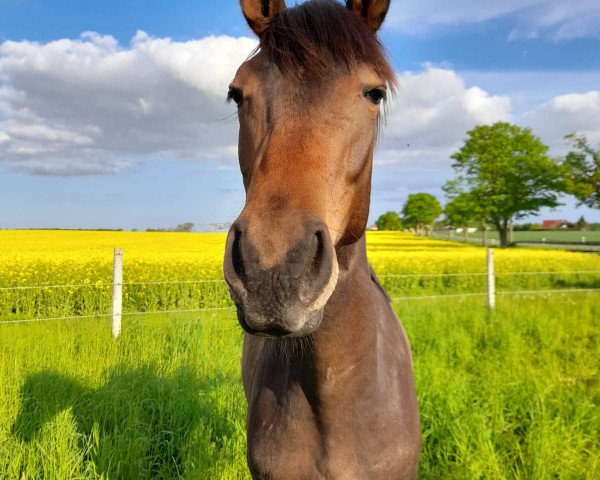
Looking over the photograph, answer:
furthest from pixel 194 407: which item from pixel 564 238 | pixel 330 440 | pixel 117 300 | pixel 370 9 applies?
pixel 564 238

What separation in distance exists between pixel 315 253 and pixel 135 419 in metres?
3.10

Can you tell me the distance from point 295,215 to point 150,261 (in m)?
12.4

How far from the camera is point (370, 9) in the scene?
1.88 metres

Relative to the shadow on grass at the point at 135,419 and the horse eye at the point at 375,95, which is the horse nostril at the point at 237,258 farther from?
the shadow on grass at the point at 135,419

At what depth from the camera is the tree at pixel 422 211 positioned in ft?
298

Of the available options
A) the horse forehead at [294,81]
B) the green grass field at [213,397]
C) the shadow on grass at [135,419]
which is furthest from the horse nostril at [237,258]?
the shadow on grass at [135,419]

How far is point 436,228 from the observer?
98750 mm

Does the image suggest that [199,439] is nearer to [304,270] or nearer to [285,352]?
[285,352]

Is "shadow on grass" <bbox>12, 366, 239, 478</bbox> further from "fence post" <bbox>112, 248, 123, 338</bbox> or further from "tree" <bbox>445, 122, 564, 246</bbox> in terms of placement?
"tree" <bbox>445, 122, 564, 246</bbox>

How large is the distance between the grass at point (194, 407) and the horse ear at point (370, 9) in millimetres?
2868

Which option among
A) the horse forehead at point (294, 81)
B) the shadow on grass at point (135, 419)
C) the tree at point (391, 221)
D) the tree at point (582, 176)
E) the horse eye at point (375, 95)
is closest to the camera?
the horse forehead at point (294, 81)

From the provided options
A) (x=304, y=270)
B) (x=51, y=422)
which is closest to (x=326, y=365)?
(x=304, y=270)

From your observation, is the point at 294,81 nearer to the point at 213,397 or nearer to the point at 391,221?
the point at 213,397

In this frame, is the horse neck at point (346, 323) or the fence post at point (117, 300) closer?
the horse neck at point (346, 323)
